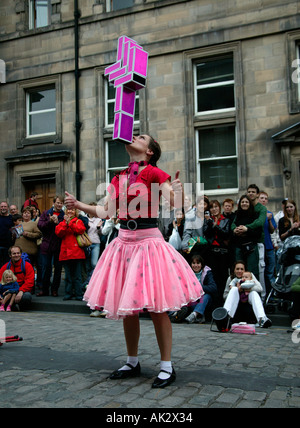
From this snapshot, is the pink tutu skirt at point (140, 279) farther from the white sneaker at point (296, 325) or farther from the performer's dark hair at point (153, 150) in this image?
the white sneaker at point (296, 325)

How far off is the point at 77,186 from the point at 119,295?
36.6 feet

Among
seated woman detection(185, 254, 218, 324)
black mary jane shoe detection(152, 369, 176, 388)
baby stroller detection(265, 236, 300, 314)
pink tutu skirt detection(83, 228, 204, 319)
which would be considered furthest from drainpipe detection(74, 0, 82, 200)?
black mary jane shoe detection(152, 369, 176, 388)

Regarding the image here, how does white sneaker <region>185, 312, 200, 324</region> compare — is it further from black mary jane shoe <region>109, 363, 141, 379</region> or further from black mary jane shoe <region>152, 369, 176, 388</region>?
black mary jane shoe <region>152, 369, 176, 388</region>

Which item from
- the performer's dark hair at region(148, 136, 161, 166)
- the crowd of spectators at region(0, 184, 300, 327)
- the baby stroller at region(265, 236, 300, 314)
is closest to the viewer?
the performer's dark hair at region(148, 136, 161, 166)

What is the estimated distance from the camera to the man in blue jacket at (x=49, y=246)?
380 inches

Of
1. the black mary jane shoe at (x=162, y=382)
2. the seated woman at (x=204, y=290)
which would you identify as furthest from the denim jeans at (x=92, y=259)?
the black mary jane shoe at (x=162, y=382)

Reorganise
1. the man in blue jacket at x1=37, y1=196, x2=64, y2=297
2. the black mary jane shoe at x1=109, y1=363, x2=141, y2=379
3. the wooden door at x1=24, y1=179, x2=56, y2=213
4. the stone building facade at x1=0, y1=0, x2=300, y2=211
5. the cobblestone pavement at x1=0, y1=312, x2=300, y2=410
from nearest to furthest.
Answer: the cobblestone pavement at x1=0, y1=312, x2=300, y2=410, the black mary jane shoe at x1=109, y1=363, x2=141, y2=379, the man in blue jacket at x1=37, y1=196, x2=64, y2=297, the stone building facade at x1=0, y1=0, x2=300, y2=211, the wooden door at x1=24, y1=179, x2=56, y2=213

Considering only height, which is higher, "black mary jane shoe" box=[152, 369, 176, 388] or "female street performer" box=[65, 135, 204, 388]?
"female street performer" box=[65, 135, 204, 388]

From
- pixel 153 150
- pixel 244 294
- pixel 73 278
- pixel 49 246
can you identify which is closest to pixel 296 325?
pixel 244 294

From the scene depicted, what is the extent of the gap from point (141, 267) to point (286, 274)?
174 inches

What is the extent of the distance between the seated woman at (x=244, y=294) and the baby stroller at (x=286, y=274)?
0.39 meters

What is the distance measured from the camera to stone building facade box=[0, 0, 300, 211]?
12.2m

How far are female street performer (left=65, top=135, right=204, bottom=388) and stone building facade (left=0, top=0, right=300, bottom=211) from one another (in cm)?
692

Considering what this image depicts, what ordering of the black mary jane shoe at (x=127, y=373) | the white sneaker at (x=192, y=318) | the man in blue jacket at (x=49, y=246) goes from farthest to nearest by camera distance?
the man in blue jacket at (x=49, y=246) < the white sneaker at (x=192, y=318) < the black mary jane shoe at (x=127, y=373)
